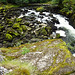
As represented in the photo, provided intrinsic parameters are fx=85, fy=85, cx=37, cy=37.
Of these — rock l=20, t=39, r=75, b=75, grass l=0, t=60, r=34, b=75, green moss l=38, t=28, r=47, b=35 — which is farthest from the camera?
green moss l=38, t=28, r=47, b=35

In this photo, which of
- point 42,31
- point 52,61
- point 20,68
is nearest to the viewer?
point 20,68

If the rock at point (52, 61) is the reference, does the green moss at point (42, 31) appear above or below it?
below

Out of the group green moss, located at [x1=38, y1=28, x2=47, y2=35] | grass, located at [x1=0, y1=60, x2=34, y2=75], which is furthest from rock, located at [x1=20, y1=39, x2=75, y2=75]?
green moss, located at [x1=38, y1=28, x2=47, y2=35]

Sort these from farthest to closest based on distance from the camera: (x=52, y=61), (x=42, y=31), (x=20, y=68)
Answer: (x=42, y=31) → (x=52, y=61) → (x=20, y=68)

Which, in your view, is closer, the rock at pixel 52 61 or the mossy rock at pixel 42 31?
the rock at pixel 52 61

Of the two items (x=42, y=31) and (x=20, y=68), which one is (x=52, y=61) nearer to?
(x=20, y=68)

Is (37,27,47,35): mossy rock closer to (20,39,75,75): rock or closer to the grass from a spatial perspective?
(20,39,75,75): rock

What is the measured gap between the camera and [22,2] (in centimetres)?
2794

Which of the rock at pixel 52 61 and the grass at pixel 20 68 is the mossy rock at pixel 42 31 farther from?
the grass at pixel 20 68

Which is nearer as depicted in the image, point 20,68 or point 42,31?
point 20,68

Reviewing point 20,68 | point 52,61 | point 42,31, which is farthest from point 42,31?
point 20,68

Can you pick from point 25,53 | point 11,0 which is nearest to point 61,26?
point 25,53

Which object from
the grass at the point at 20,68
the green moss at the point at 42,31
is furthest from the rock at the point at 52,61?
the green moss at the point at 42,31

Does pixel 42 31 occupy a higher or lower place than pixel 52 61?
lower
